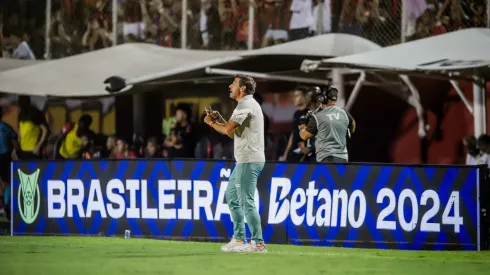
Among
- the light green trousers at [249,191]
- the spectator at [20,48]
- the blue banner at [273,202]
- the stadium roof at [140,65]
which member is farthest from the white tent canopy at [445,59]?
the spectator at [20,48]

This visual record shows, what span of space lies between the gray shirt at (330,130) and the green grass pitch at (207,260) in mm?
1248

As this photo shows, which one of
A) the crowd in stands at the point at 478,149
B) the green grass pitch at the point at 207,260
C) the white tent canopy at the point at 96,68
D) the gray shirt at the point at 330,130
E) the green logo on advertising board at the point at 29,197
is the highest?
the white tent canopy at the point at 96,68

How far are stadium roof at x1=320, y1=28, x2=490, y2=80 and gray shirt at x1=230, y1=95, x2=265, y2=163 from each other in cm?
410

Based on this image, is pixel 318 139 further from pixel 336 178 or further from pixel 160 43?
pixel 160 43

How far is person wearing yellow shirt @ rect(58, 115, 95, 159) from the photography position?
21594 mm

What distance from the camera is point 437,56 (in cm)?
1712

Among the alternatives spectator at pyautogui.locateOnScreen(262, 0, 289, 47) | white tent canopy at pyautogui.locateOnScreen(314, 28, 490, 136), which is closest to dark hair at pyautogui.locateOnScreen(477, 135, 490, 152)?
white tent canopy at pyautogui.locateOnScreen(314, 28, 490, 136)

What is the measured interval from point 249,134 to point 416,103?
8234 millimetres

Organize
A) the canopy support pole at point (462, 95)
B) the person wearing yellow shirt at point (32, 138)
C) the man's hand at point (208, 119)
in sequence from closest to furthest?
the man's hand at point (208, 119) < the canopy support pole at point (462, 95) < the person wearing yellow shirt at point (32, 138)

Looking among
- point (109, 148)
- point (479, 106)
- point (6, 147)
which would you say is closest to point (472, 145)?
point (479, 106)

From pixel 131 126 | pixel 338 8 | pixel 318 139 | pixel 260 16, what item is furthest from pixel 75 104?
pixel 318 139

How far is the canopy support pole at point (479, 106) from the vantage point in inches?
719

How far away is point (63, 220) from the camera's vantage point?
1644cm

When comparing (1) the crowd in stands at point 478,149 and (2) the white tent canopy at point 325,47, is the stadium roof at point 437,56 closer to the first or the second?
(2) the white tent canopy at point 325,47
